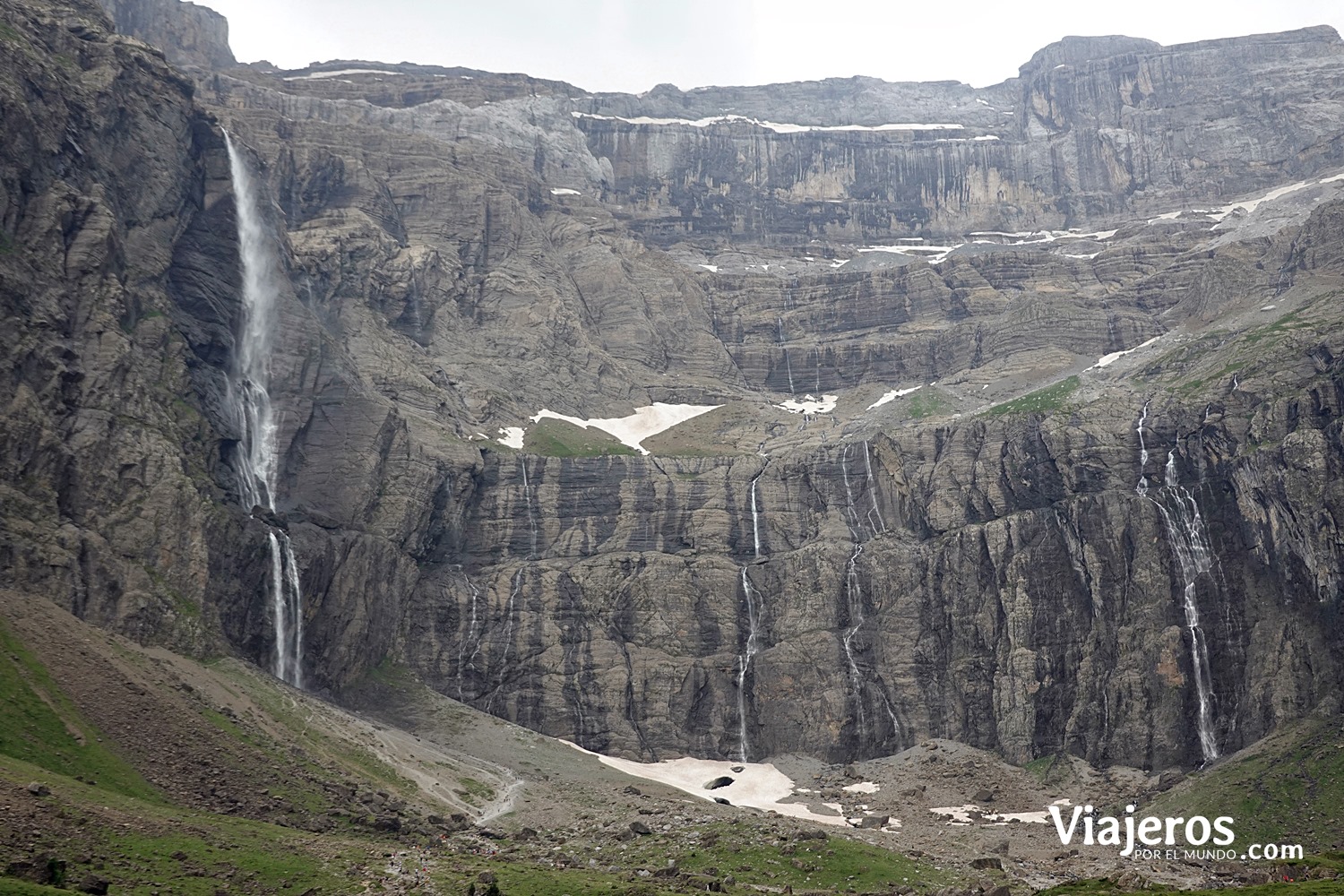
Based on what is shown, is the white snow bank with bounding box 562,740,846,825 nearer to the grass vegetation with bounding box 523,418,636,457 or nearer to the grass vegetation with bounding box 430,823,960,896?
the grass vegetation with bounding box 430,823,960,896

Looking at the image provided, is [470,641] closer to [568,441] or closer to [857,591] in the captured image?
[568,441]

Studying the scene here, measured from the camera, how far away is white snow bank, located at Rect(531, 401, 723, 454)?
14375cm

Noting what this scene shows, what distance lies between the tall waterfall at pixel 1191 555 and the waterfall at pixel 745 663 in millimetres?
34350

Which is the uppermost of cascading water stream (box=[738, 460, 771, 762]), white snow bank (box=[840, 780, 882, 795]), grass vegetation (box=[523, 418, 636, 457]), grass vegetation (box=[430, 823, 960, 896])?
grass vegetation (box=[523, 418, 636, 457])

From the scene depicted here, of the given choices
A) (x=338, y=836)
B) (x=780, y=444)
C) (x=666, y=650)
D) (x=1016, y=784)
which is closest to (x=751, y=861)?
(x=338, y=836)

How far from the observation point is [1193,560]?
354 ft

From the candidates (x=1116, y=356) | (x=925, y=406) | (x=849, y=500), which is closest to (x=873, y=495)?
(x=849, y=500)

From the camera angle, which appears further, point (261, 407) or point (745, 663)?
point (261, 407)

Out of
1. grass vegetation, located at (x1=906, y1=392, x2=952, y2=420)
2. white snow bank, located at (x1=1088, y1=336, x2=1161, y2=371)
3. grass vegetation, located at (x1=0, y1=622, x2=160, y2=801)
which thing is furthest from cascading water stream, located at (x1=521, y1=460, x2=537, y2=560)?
white snow bank, located at (x1=1088, y1=336, x2=1161, y2=371)

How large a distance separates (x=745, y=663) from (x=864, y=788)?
60.0 feet

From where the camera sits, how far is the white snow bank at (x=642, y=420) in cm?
14375

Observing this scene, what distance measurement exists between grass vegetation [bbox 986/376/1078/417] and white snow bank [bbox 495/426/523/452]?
46281 mm

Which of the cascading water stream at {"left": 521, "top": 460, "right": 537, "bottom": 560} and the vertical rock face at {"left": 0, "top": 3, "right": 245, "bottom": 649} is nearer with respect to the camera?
the vertical rock face at {"left": 0, "top": 3, "right": 245, "bottom": 649}

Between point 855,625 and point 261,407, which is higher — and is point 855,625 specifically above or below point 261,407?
below
